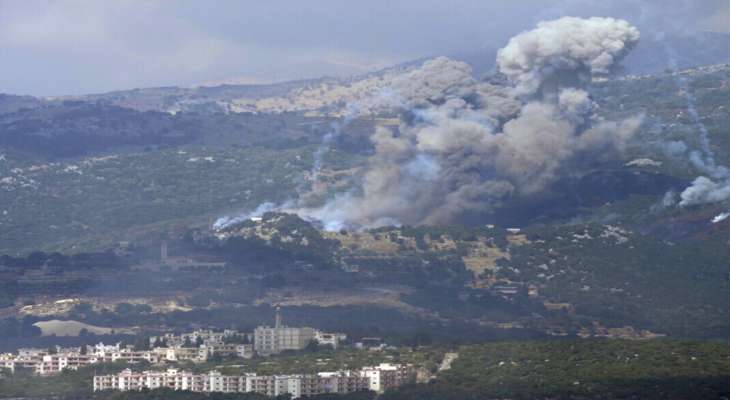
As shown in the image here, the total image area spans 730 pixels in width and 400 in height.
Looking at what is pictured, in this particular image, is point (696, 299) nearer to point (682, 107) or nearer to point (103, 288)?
point (103, 288)

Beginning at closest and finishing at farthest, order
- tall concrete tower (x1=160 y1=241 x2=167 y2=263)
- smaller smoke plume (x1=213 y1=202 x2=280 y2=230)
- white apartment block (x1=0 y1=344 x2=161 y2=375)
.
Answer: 1. white apartment block (x1=0 y1=344 x2=161 y2=375)
2. tall concrete tower (x1=160 y1=241 x2=167 y2=263)
3. smaller smoke plume (x1=213 y1=202 x2=280 y2=230)

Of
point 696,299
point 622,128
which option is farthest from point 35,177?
point 696,299

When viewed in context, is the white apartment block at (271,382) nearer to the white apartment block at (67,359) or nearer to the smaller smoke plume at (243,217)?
the white apartment block at (67,359)

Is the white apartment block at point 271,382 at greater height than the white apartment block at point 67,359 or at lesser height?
lesser

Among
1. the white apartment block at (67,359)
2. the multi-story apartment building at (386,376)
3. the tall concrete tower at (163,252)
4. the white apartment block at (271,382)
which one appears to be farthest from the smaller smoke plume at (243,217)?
the multi-story apartment building at (386,376)

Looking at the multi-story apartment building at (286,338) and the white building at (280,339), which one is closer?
the white building at (280,339)

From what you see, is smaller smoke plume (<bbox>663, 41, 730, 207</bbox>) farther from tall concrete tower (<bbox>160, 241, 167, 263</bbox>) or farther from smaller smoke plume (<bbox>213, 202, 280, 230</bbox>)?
tall concrete tower (<bbox>160, 241, 167, 263</bbox>)

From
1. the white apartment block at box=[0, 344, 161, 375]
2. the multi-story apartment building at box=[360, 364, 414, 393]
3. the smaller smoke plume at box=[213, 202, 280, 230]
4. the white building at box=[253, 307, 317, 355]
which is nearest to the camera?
the multi-story apartment building at box=[360, 364, 414, 393]

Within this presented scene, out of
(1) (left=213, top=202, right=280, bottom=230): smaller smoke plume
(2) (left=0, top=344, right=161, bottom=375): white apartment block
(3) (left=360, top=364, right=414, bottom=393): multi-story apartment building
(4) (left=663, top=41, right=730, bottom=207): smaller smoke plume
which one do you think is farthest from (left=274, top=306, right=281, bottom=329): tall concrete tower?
(4) (left=663, top=41, right=730, bottom=207): smaller smoke plume

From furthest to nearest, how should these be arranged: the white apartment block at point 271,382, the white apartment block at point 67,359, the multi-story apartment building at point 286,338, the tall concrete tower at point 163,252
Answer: the tall concrete tower at point 163,252 < the multi-story apartment building at point 286,338 < the white apartment block at point 67,359 < the white apartment block at point 271,382

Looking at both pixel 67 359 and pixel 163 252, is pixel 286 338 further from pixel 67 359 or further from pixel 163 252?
pixel 163 252

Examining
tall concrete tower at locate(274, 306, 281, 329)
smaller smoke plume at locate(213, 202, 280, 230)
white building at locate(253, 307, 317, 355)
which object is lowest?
white building at locate(253, 307, 317, 355)
